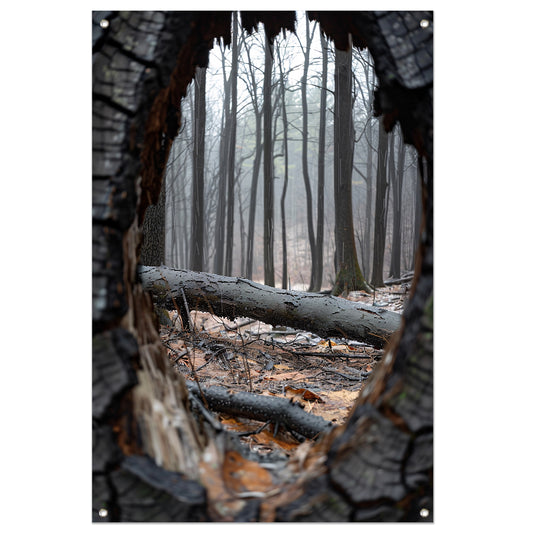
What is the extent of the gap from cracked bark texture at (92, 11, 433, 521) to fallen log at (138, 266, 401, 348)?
2.20 meters

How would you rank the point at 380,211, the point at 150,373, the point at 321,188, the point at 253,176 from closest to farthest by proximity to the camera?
the point at 150,373
the point at 380,211
the point at 321,188
the point at 253,176

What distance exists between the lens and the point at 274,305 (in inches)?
133

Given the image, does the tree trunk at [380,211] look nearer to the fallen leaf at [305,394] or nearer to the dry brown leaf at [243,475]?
the fallen leaf at [305,394]

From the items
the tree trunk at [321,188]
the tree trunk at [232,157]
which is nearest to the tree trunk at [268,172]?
the tree trunk at [232,157]

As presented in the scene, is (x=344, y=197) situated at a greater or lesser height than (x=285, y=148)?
lesser

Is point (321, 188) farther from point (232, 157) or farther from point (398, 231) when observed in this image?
point (398, 231)

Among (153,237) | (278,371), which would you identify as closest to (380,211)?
(153,237)

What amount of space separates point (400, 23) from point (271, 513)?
130 centimetres

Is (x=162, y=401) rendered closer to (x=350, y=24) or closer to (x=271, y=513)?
(x=271, y=513)

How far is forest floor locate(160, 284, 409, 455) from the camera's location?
6.11ft

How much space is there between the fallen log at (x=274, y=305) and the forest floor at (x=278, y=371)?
25 cm

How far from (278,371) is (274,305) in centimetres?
63

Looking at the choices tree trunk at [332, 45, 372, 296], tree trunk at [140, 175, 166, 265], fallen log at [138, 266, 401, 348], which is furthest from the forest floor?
tree trunk at [332, 45, 372, 296]

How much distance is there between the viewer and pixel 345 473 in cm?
90
